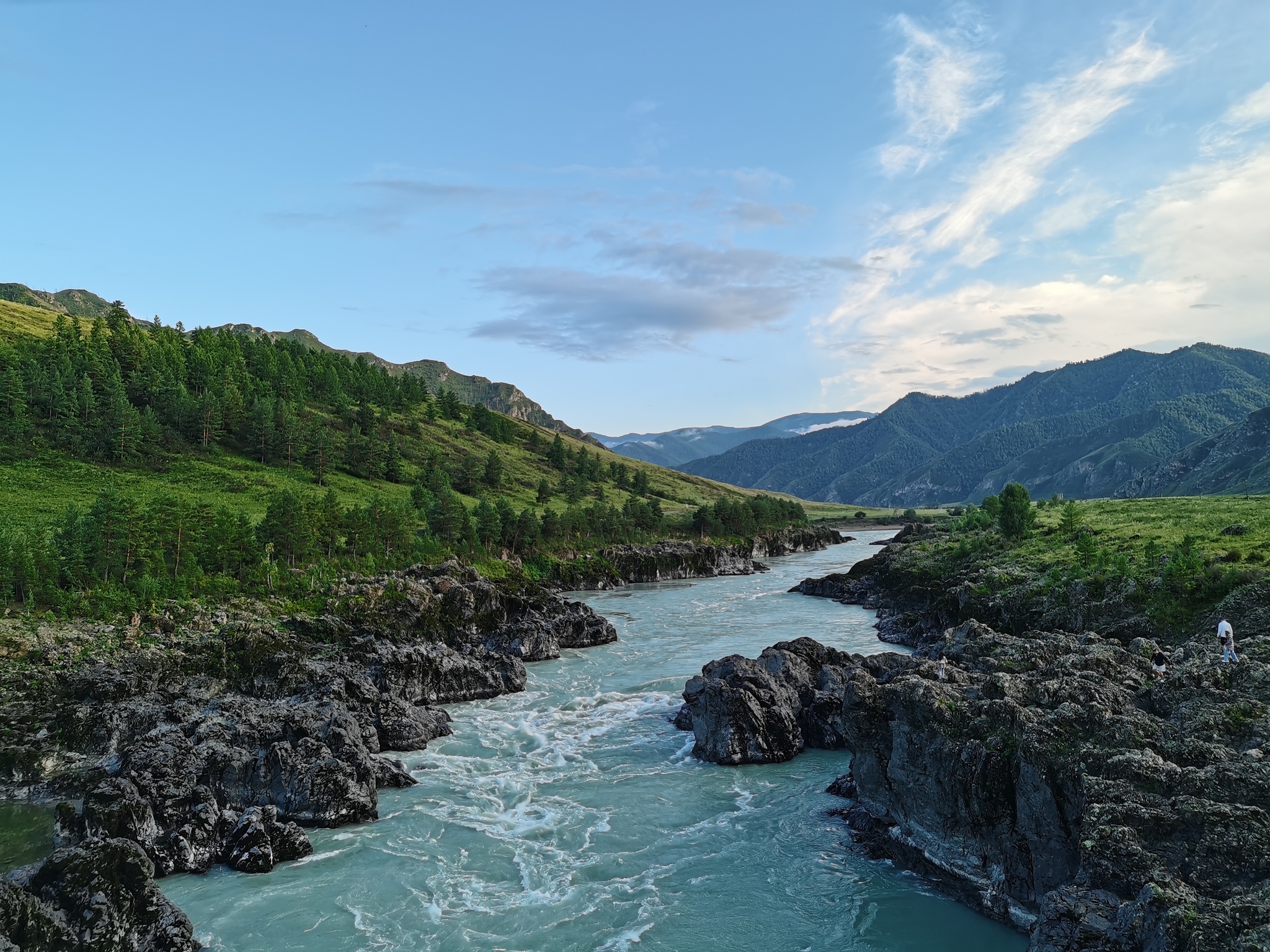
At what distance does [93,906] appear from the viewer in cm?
1838

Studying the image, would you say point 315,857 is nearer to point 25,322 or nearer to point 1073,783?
point 1073,783

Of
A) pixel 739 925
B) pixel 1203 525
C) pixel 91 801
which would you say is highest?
pixel 1203 525

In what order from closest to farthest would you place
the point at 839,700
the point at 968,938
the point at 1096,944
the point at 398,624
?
the point at 1096,944 → the point at 968,938 → the point at 839,700 → the point at 398,624

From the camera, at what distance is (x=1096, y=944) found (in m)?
14.8

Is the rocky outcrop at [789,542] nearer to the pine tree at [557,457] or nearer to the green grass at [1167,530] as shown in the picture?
the pine tree at [557,457]

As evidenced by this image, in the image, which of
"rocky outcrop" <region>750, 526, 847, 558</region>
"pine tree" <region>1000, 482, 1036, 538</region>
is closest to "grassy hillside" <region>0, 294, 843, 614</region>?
"rocky outcrop" <region>750, 526, 847, 558</region>

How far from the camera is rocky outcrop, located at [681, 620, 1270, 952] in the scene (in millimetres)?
15234

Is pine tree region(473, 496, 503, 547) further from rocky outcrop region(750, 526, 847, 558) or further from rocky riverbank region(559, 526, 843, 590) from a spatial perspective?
rocky outcrop region(750, 526, 847, 558)

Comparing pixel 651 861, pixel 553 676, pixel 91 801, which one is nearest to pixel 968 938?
pixel 651 861

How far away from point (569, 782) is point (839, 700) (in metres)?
15.0

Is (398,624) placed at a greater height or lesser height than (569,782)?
greater

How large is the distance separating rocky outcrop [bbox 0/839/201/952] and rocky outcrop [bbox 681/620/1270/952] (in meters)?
22.7

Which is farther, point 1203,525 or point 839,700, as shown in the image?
point 1203,525

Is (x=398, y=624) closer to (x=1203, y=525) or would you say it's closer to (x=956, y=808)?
(x=956, y=808)
